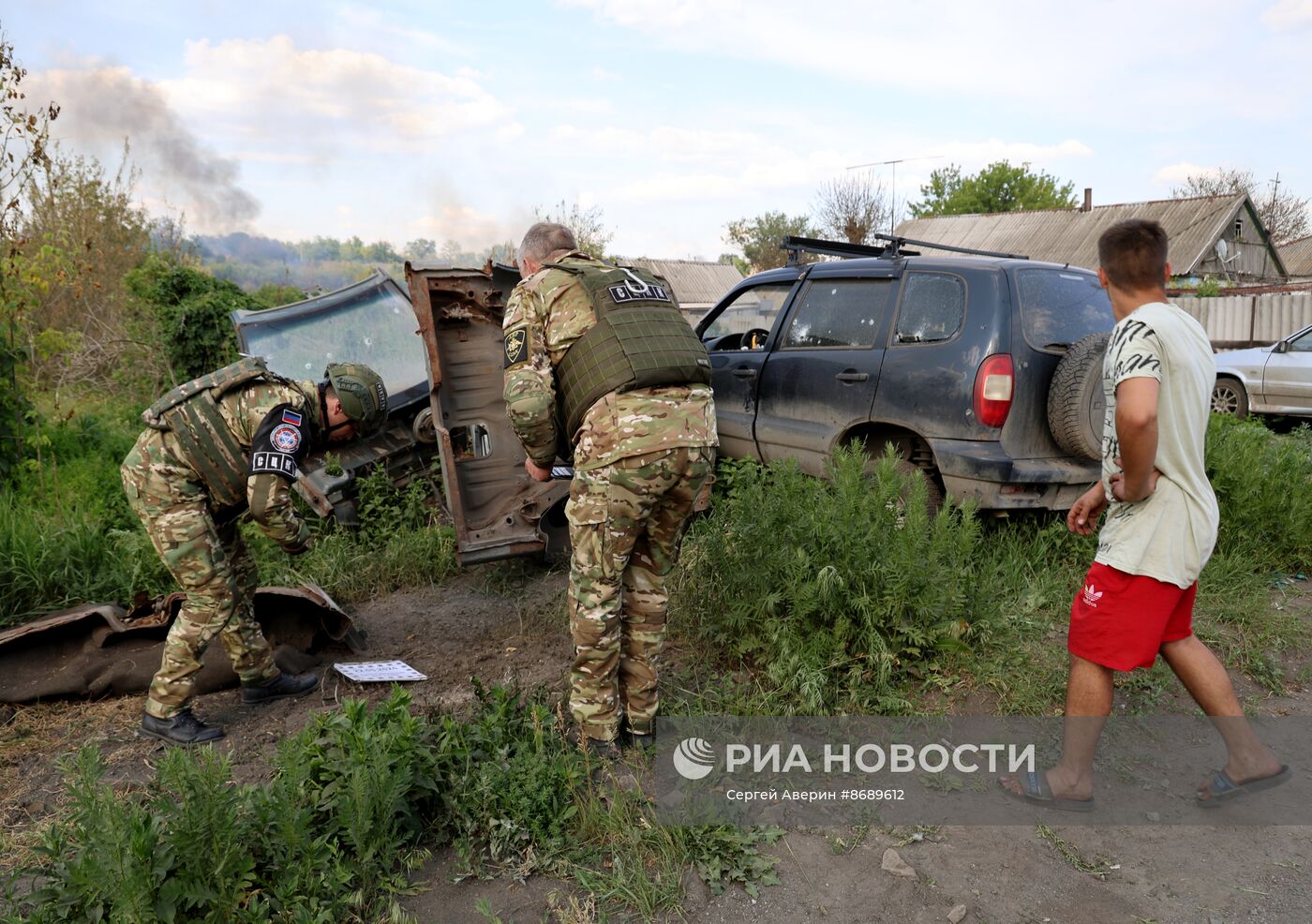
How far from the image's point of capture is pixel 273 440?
11.4ft

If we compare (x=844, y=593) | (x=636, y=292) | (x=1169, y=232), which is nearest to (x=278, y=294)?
(x=636, y=292)

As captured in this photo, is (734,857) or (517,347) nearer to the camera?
(734,857)

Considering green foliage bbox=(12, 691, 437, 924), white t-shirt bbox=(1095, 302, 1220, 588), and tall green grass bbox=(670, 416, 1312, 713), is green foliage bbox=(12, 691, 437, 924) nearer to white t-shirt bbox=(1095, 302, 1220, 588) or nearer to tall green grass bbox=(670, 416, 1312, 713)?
tall green grass bbox=(670, 416, 1312, 713)

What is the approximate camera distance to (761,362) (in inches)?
225

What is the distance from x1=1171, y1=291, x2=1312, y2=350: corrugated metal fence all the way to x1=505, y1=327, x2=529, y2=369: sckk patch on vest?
61.7 feet

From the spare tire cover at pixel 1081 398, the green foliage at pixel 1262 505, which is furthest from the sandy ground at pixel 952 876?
the green foliage at pixel 1262 505

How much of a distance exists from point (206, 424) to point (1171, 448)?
371 centimetres

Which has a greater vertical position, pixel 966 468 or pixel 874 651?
pixel 966 468

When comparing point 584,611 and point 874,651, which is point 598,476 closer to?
point 584,611

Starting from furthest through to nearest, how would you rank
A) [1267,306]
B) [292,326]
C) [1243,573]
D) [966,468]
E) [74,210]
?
[1267,306] < [74,210] < [292,326] < [1243,573] < [966,468]

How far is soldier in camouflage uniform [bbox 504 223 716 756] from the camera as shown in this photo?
3010 mm

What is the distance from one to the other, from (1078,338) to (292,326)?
5424mm

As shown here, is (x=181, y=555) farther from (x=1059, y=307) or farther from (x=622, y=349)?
(x=1059, y=307)

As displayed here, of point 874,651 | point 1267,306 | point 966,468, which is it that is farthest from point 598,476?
point 1267,306
